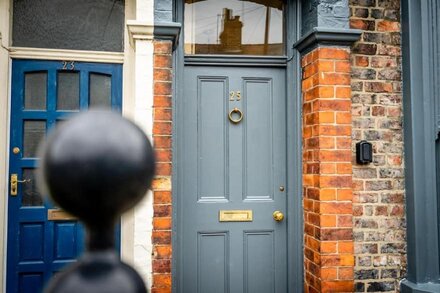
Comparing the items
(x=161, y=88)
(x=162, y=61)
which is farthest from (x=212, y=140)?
(x=162, y=61)

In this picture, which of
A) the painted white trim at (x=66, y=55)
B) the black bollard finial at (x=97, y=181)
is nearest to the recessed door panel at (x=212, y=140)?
the painted white trim at (x=66, y=55)

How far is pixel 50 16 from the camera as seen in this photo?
375cm

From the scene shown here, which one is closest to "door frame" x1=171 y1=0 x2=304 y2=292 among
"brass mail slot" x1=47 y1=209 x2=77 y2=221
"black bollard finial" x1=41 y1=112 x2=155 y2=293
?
"brass mail slot" x1=47 y1=209 x2=77 y2=221

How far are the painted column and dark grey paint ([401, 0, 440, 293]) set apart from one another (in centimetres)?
57

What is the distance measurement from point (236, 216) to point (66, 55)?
210cm

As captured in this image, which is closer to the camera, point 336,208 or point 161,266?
point 161,266

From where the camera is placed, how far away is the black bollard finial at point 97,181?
Result: 22.1 inches

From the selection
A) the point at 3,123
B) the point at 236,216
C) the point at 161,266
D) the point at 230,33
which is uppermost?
the point at 230,33

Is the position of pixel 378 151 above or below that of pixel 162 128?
below

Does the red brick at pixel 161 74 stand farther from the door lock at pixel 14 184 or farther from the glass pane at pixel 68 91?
the door lock at pixel 14 184

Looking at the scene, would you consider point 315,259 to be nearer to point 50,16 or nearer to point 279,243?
point 279,243

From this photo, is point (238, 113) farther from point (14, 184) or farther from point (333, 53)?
point (14, 184)

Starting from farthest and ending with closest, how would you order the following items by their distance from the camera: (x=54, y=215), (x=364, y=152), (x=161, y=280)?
(x=54, y=215) < (x=364, y=152) < (x=161, y=280)

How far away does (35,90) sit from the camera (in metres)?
3.74
